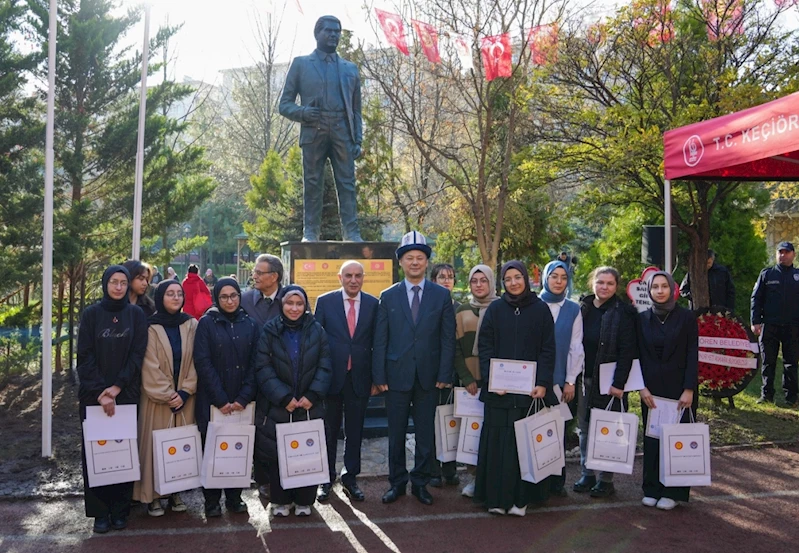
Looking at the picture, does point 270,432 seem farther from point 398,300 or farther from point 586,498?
point 586,498

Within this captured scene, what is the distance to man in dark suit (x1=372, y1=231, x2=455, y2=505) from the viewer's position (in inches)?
194

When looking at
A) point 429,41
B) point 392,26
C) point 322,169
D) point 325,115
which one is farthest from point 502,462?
point 392,26

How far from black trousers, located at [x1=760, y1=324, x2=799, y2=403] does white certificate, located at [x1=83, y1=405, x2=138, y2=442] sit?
7248 mm

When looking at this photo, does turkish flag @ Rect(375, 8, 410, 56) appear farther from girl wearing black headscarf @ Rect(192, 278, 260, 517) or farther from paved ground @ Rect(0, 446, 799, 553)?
paved ground @ Rect(0, 446, 799, 553)

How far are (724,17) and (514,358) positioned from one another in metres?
7.46

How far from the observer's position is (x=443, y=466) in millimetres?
5461

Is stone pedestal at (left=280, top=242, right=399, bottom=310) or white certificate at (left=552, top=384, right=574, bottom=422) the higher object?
stone pedestal at (left=280, top=242, right=399, bottom=310)

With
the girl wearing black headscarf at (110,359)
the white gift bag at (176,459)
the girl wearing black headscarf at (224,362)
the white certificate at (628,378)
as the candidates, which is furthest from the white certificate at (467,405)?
the girl wearing black headscarf at (110,359)

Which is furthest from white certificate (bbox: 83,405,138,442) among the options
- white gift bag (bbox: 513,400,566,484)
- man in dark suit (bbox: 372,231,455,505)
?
white gift bag (bbox: 513,400,566,484)

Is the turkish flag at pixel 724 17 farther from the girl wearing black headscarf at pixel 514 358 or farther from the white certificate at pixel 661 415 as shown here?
the girl wearing black headscarf at pixel 514 358

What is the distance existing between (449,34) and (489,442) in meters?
10.4

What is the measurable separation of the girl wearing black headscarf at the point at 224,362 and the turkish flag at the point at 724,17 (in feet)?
27.2

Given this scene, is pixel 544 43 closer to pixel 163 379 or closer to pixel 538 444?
pixel 538 444

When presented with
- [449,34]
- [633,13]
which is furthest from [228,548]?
[449,34]
